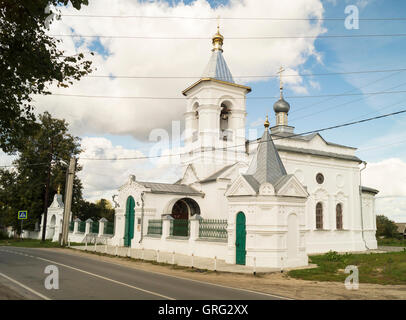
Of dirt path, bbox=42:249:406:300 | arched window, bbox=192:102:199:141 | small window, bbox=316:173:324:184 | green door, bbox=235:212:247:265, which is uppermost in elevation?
arched window, bbox=192:102:199:141

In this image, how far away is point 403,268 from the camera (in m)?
13.9

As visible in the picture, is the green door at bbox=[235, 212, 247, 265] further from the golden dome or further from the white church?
the golden dome

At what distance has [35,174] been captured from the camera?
3900 cm

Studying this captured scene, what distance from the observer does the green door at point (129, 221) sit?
83.3 feet

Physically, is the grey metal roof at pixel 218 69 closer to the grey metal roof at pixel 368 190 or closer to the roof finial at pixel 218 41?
the roof finial at pixel 218 41

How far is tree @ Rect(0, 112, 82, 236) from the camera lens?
124 ft

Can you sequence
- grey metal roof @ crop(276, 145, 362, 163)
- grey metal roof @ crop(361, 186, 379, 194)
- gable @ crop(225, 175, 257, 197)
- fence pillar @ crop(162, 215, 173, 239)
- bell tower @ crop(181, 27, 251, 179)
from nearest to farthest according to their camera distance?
gable @ crop(225, 175, 257, 197) < fence pillar @ crop(162, 215, 173, 239) < grey metal roof @ crop(276, 145, 362, 163) < bell tower @ crop(181, 27, 251, 179) < grey metal roof @ crop(361, 186, 379, 194)

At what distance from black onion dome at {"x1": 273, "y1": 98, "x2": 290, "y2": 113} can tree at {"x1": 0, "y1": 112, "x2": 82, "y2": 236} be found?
23.1 metres

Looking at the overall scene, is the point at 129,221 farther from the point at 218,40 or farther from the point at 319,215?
the point at 218,40

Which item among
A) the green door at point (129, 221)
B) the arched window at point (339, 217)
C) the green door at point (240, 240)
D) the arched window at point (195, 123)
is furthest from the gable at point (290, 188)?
the arched window at point (195, 123)

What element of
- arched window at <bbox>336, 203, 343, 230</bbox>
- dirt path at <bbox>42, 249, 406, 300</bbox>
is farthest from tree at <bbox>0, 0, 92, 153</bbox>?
arched window at <bbox>336, 203, 343, 230</bbox>

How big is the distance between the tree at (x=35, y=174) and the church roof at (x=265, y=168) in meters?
26.5

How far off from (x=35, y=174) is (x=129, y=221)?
1908 centimetres
